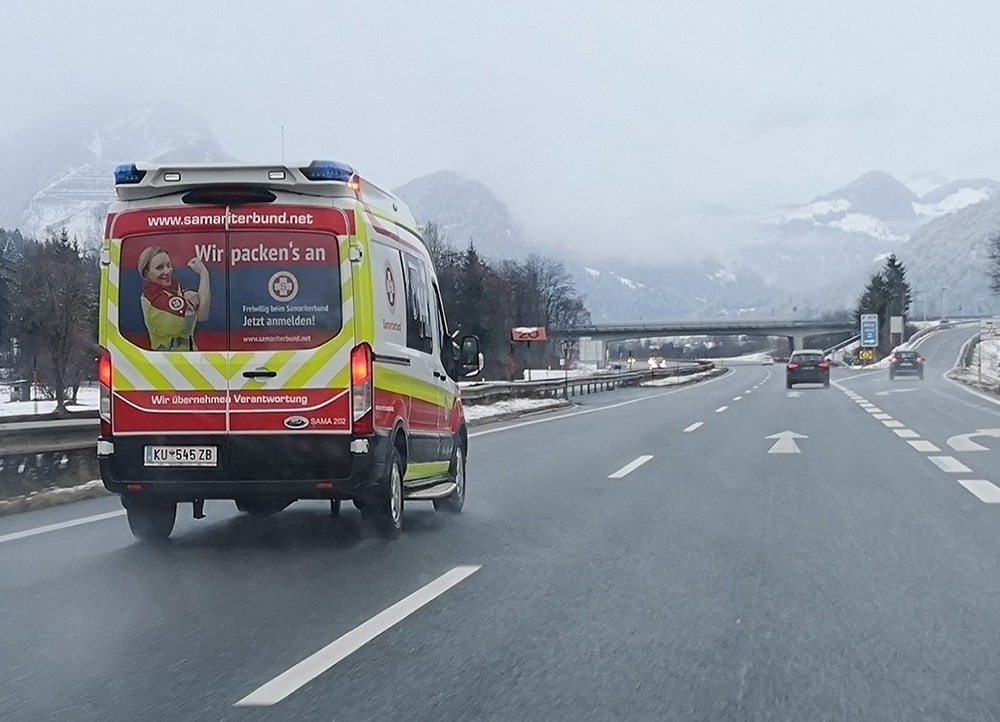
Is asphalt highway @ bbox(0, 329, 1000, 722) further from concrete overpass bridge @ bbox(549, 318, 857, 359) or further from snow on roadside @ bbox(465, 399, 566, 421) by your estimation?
concrete overpass bridge @ bbox(549, 318, 857, 359)

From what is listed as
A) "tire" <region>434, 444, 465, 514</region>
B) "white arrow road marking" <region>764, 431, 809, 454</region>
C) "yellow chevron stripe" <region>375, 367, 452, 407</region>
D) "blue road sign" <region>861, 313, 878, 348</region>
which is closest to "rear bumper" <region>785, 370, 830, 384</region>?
"white arrow road marking" <region>764, 431, 809, 454</region>

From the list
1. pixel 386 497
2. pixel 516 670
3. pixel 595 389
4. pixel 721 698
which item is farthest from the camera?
pixel 595 389

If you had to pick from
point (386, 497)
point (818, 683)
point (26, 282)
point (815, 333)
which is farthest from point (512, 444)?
point (815, 333)

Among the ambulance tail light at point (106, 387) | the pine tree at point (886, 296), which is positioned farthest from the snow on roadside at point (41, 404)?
the pine tree at point (886, 296)

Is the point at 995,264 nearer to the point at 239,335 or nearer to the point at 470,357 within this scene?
the point at 470,357

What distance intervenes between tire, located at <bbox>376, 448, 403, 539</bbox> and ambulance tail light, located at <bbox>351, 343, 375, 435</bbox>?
0.50m

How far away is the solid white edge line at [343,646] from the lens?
4.57m

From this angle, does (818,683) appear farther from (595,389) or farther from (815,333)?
(815,333)

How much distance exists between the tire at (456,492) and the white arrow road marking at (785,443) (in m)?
6.69

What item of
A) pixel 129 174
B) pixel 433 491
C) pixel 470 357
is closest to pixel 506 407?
pixel 470 357

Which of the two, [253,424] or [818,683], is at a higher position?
[253,424]

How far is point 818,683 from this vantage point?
4.68 meters

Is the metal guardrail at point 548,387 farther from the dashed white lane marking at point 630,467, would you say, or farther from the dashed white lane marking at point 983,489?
the dashed white lane marking at point 983,489

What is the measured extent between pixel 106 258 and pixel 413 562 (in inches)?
115
